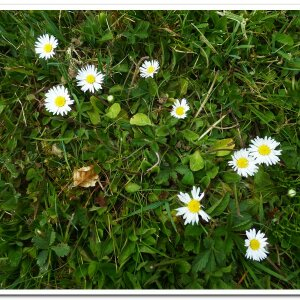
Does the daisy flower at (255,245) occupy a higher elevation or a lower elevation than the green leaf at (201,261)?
higher

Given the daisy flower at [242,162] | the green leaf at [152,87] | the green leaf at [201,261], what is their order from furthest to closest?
the green leaf at [152,87], the daisy flower at [242,162], the green leaf at [201,261]

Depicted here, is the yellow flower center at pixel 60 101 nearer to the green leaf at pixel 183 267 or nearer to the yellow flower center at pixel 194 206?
the yellow flower center at pixel 194 206

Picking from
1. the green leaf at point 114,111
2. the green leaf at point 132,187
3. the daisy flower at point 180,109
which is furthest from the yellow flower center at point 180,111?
the green leaf at point 132,187

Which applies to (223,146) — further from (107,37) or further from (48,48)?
(48,48)

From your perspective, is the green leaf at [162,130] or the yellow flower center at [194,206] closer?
the yellow flower center at [194,206]

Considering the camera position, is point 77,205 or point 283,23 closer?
point 77,205
